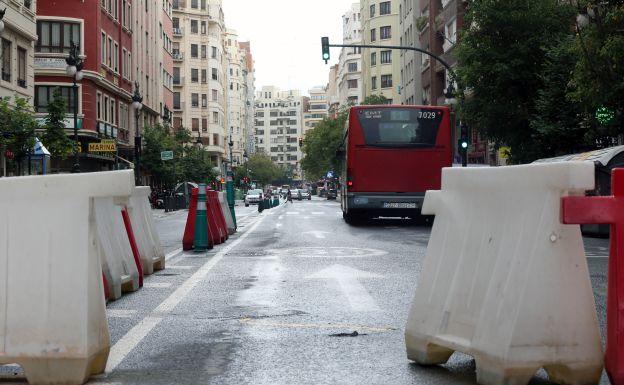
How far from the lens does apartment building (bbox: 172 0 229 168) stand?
110m

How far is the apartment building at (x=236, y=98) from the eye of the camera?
16166 centimetres

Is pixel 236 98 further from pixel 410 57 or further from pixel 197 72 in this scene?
pixel 410 57

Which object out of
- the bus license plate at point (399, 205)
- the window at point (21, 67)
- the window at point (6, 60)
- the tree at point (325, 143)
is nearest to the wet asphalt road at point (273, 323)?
the bus license plate at point (399, 205)

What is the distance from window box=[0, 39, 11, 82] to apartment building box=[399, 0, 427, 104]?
41911 millimetres

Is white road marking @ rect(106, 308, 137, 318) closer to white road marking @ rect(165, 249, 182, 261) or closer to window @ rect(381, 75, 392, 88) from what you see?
white road marking @ rect(165, 249, 182, 261)

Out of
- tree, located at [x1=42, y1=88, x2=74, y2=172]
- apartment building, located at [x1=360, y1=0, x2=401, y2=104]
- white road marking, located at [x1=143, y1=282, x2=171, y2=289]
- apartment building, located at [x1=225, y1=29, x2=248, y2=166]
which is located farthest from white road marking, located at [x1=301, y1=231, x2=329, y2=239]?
apartment building, located at [x1=225, y1=29, x2=248, y2=166]

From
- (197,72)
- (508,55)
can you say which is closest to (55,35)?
(508,55)

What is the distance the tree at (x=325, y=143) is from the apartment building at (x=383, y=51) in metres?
10.2

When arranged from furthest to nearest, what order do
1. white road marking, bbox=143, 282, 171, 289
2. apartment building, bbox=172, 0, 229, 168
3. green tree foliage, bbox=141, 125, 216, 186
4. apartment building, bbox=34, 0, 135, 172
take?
apartment building, bbox=172, 0, 229, 168, green tree foliage, bbox=141, 125, 216, 186, apartment building, bbox=34, 0, 135, 172, white road marking, bbox=143, 282, 171, 289

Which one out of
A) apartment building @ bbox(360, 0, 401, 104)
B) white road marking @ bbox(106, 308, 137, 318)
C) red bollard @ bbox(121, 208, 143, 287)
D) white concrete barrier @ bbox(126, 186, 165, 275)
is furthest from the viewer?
apartment building @ bbox(360, 0, 401, 104)

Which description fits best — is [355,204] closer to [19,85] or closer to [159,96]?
[19,85]

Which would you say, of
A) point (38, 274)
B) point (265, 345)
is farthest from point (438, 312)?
point (38, 274)

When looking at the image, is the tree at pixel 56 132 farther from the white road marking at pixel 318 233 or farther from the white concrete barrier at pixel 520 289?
the white concrete barrier at pixel 520 289

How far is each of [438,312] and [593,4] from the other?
1531cm
